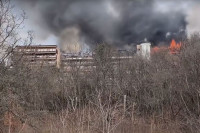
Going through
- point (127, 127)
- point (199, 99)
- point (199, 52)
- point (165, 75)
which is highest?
point (199, 52)

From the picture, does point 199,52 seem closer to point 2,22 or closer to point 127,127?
point 127,127

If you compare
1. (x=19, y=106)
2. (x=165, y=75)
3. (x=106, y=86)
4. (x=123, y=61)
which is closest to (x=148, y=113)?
(x=165, y=75)

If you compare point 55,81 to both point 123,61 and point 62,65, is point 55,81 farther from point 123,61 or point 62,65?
point 123,61

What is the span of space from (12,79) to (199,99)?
11.6 metres

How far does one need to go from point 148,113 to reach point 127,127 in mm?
4639

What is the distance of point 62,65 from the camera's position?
2622 cm

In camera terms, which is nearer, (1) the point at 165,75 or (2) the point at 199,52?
(2) the point at 199,52

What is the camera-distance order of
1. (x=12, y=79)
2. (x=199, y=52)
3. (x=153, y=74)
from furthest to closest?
1. (x=153, y=74)
2. (x=199, y=52)
3. (x=12, y=79)

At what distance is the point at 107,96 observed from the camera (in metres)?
20.4

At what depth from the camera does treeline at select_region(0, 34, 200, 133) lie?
38.3ft

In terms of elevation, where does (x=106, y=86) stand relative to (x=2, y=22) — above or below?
below

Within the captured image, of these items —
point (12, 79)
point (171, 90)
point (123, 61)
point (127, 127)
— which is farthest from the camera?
point (123, 61)

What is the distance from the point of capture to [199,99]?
55.8ft

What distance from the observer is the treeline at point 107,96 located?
11682mm
